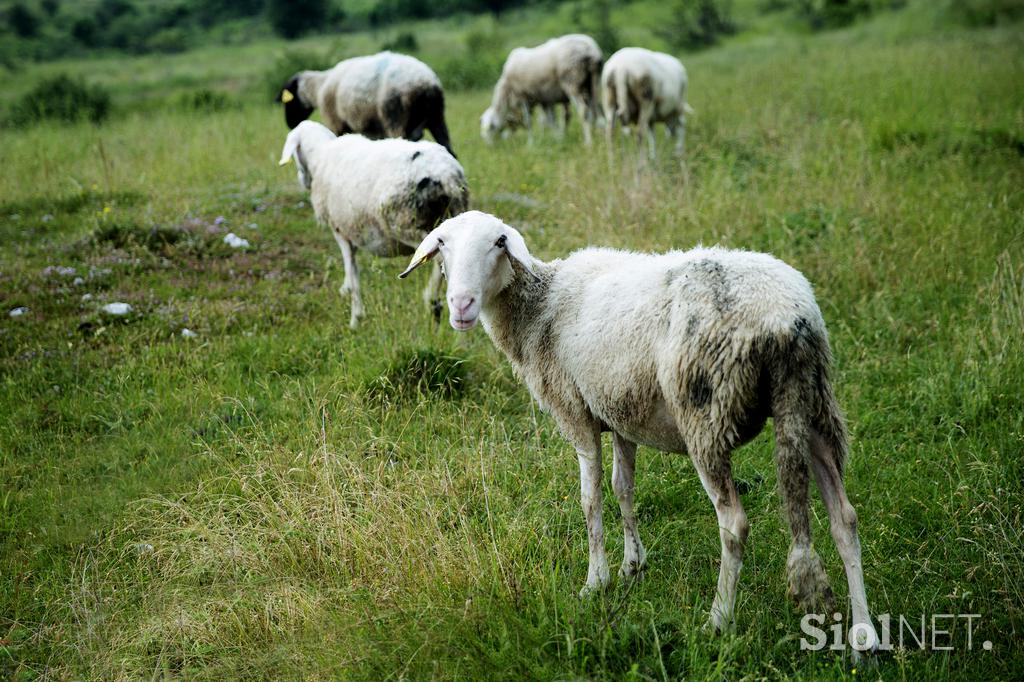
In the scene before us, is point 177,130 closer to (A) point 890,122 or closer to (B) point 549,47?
(B) point 549,47

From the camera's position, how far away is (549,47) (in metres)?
14.4

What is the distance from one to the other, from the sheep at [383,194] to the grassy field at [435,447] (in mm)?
467

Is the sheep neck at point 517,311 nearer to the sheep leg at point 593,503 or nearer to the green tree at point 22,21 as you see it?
the sheep leg at point 593,503

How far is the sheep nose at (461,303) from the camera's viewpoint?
11.4 feet

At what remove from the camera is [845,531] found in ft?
9.86

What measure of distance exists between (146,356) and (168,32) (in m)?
34.8

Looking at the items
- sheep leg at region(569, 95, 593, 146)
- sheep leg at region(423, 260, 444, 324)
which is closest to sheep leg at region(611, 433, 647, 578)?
sheep leg at region(423, 260, 444, 324)

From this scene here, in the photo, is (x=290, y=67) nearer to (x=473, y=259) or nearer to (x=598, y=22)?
(x=598, y=22)

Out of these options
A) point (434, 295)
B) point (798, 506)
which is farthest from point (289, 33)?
point (798, 506)

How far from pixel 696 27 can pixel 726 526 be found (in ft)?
89.4

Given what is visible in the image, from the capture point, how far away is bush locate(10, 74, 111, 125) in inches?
642

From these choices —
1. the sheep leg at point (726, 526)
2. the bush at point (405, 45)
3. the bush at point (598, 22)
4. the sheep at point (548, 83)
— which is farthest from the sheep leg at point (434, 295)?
the bush at point (405, 45)

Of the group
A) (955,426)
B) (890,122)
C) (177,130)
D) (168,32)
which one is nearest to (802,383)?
(955,426)

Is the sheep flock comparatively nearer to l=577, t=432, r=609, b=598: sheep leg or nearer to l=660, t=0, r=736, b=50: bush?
l=577, t=432, r=609, b=598: sheep leg
